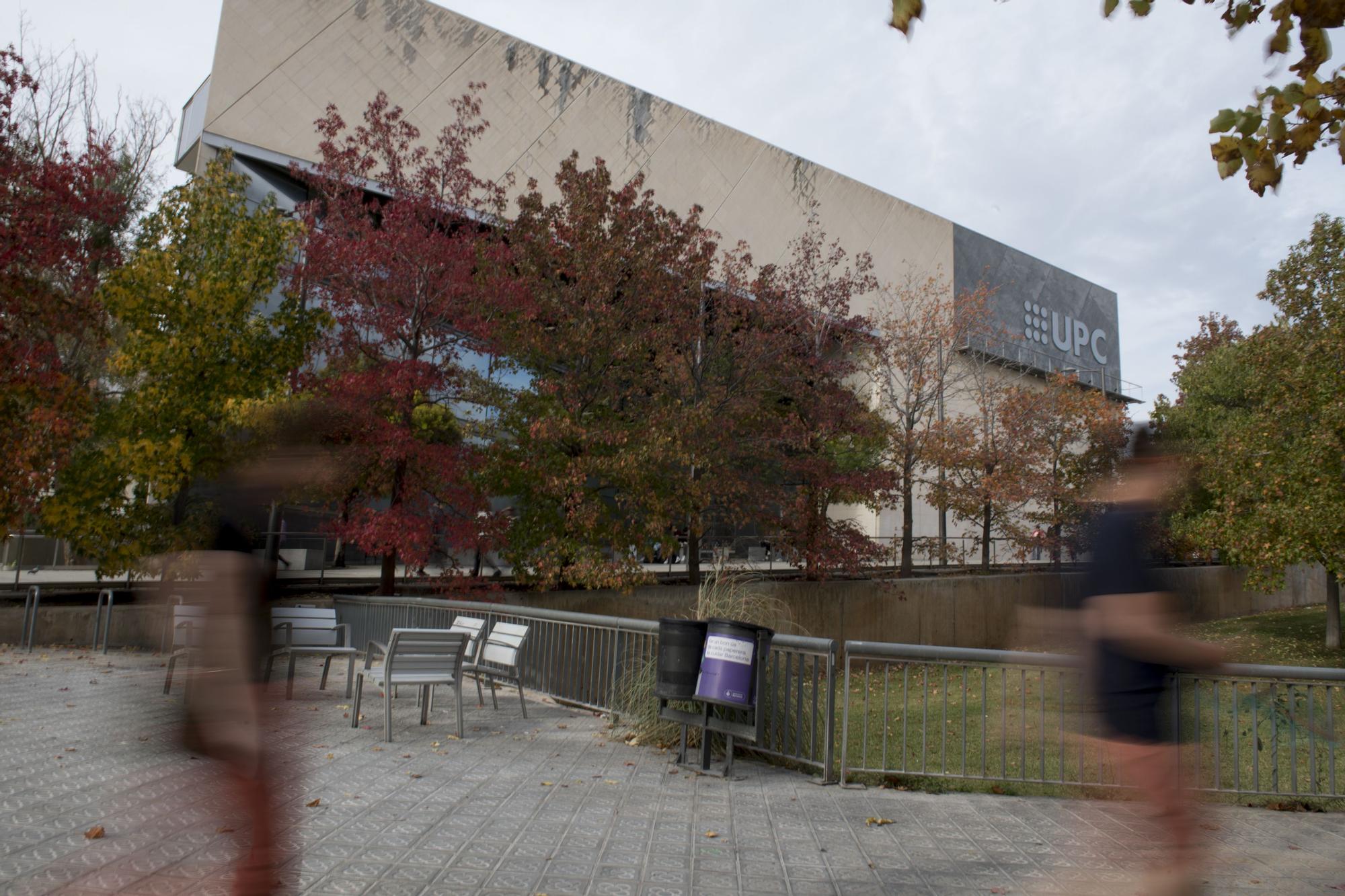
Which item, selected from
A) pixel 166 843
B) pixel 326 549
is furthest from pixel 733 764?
pixel 326 549

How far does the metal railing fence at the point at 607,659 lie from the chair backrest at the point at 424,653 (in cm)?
148

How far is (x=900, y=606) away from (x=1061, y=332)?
36.7 metres

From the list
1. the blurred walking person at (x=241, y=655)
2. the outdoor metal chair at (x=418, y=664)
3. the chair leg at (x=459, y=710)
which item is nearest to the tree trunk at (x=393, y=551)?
the outdoor metal chair at (x=418, y=664)

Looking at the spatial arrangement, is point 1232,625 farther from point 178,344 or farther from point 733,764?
point 178,344

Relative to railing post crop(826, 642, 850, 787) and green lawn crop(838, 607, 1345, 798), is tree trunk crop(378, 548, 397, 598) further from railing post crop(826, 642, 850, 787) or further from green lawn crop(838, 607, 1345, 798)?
railing post crop(826, 642, 850, 787)

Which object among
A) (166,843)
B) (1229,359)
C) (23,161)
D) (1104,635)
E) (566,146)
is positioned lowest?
(166,843)

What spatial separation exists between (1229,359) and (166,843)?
34075mm

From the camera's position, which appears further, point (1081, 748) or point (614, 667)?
point (614, 667)

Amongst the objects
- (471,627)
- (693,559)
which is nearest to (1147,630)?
(471,627)

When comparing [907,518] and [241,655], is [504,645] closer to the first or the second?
[241,655]

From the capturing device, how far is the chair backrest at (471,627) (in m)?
10.1

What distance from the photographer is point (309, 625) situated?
1098 cm

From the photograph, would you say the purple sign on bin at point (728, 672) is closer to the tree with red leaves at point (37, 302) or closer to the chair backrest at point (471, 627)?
the chair backrest at point (471, 627)

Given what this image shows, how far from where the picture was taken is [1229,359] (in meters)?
31.3
